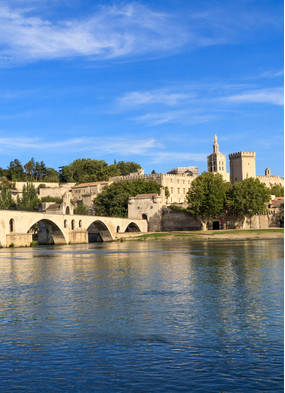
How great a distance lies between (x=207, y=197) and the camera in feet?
270

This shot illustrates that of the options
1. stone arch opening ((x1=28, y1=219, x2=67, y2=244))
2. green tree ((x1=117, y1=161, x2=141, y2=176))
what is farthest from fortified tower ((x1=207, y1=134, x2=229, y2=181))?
stone arch opening ((x1=28, y1=219, x2=67, y2=244))

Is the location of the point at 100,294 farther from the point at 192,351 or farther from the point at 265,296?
the point at 192,351

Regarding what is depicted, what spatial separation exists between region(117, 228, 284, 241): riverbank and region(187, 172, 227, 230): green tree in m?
4.68

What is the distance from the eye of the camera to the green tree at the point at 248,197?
82.4 m

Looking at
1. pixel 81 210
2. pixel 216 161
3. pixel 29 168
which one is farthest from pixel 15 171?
pixel 216 161

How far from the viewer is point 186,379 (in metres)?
10.5

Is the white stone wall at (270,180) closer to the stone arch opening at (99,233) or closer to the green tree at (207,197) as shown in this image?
the green tree at (207,197)

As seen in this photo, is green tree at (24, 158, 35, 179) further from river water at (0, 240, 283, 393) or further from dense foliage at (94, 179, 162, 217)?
river water at (0, 240, 283, 393)

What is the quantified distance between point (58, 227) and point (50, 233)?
3.52 meters

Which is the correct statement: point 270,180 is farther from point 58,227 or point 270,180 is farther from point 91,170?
point 58,227

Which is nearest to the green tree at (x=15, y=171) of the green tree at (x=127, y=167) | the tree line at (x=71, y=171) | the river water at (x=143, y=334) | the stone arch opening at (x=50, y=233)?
the tree line at (x=71, y=171)

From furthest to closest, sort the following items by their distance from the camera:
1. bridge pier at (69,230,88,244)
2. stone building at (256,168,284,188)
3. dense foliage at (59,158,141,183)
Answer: stone building at (256,168,284,188) < dense foliage at (59,158,141,183) < bridge pier at (69,230,88,244)

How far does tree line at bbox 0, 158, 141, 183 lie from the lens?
406 feet

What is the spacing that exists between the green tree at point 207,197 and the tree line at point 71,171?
46.2 metres
